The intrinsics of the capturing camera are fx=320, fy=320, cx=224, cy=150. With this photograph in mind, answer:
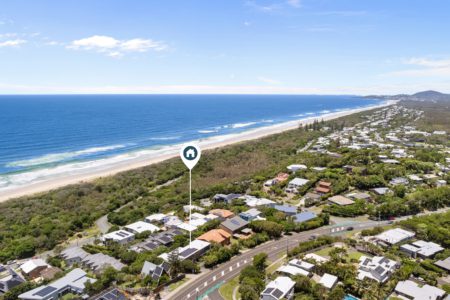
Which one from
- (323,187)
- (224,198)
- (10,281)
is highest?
(323,187)

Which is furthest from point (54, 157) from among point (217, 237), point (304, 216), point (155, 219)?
point (304, 216)

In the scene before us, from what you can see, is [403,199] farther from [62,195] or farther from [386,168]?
[62,195]

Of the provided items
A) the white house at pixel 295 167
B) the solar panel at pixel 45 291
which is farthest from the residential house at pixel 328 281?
the white house at pixel 295 167

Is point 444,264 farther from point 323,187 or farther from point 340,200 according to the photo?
point 323,187

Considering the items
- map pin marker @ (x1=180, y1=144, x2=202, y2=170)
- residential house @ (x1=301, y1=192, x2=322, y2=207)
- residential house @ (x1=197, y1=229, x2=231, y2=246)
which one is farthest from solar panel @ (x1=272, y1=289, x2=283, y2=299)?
residential house @ (x1=301, y1=192, x2=322, y2=207)

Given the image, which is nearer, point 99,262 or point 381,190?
point 99,262
